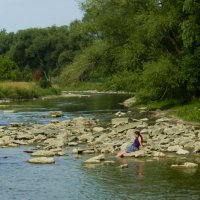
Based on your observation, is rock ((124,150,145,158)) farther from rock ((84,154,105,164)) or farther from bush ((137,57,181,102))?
bush ((137,57,181,102))

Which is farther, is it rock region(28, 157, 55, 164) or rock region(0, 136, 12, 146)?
rock region(0, 136, 12, 146)

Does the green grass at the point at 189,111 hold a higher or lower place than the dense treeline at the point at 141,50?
lower

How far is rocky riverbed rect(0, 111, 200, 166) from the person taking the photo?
2381 cm

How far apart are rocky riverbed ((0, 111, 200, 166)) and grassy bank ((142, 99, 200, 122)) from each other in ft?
3.59

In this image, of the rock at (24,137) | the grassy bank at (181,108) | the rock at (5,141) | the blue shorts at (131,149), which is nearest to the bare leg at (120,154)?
the blue shorts at (131,149)

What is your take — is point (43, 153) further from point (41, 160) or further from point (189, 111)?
point (189, 111)

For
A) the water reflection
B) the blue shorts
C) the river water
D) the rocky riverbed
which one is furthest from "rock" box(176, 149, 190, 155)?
the water reflection

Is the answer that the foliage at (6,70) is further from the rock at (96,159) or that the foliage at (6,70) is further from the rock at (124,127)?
the rock at (96,159)

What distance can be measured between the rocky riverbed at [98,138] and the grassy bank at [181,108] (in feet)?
3.59

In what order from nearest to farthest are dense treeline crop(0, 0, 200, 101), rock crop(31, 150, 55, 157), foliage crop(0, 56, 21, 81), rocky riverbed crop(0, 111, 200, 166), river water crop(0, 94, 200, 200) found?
river water crop(0, 94, 200, 200) → rock crop(31, 150, 55, 157) → rocky riverbed crop(0, 111, 200, 166) → dense treeline crop(0, 0, 200, 101) → foliage crop(0, 56, 21, 81)

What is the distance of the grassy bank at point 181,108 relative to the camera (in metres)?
36.5

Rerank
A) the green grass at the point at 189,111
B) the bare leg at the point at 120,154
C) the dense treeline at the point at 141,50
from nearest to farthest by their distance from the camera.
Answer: the bare leg at the point at 120,154 → the green grass at the point at 189,111 → the dense treeline at the point at 141,50

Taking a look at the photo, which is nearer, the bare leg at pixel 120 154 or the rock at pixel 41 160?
the rock at pixel 41 160

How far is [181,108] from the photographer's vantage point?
42250 mm
